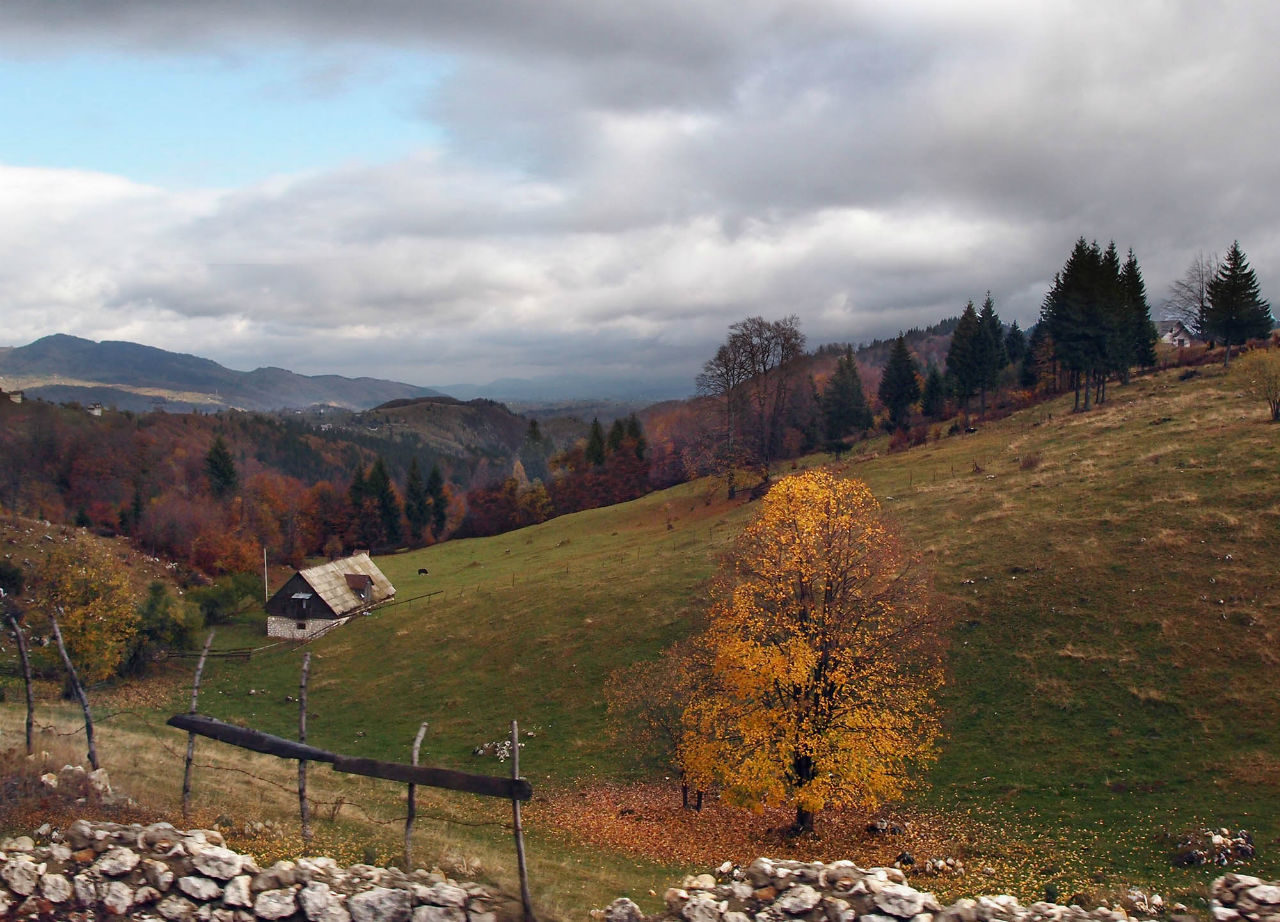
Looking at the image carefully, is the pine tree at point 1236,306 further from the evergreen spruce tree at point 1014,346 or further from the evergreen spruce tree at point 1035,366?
the evergreen spruce tree at point 1014,346

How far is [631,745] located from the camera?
31281 millimetres

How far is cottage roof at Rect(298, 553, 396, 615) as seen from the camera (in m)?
59.6

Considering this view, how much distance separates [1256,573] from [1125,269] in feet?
240

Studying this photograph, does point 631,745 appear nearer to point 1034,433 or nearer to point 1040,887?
point 1040,887

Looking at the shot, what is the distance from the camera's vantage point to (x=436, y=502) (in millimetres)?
132375

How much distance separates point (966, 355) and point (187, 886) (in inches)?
3886

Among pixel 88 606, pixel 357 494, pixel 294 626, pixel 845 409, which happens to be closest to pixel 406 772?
pixel 88 606

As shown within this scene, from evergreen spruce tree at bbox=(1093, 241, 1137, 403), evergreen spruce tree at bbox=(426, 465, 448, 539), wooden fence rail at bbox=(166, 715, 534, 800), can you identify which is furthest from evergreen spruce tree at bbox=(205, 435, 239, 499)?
evergreen spruce tree at bbox=(1093, 241, 1137, 403)

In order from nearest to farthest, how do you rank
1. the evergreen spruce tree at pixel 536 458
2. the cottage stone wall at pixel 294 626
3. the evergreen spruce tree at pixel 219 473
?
the cottage stone wall at pixel 294 626 < the evergreen spruce tree at pixel 219 473 < the evergreen spruce tree at pixel 536 458

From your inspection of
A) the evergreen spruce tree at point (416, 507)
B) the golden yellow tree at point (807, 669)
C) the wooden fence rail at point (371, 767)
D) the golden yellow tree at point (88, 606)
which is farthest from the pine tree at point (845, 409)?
the wooden fence rail at point (371, 767)

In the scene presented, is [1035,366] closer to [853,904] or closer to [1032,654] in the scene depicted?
[1032,654]

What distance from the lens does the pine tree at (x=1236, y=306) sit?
7481cm

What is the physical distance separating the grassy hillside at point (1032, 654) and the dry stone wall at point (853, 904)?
2.60 meters

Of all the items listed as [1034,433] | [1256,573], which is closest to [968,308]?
[1034,433]
